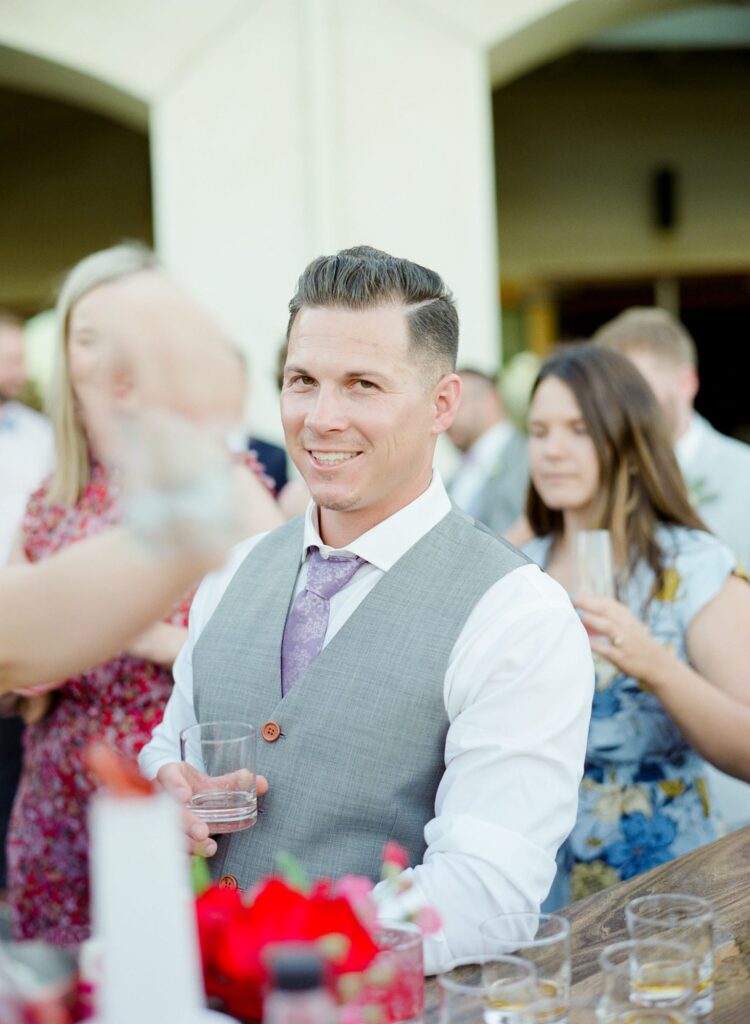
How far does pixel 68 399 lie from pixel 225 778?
3.71 ft

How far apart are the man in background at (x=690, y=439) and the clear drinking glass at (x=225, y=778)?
237 centimetres

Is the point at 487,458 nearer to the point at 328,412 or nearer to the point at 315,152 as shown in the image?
the point at 315,152

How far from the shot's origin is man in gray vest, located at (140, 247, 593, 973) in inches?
68.9

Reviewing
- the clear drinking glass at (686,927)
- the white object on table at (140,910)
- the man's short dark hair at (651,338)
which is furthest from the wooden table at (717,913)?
the man's short dark hair at (651,338)

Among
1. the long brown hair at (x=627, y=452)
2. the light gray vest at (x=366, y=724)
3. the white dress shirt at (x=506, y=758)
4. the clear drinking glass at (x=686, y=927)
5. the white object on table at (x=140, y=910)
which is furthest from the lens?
the long brown hair at (x=627, y=452)

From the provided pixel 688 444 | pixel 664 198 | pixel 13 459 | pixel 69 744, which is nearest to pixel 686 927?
pixel 69 744

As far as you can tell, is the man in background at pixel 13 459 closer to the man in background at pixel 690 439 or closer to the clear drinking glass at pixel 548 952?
the clear drinking glass at pixel 548 952

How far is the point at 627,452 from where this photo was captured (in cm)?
291

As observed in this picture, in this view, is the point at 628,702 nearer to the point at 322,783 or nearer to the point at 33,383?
the point at 322,783

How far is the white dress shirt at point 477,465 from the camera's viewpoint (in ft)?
18.0

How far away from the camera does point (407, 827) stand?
1854 mm

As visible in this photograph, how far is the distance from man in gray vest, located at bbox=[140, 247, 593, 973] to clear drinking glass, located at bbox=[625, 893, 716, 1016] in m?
0.21

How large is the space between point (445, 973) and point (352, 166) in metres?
4.54

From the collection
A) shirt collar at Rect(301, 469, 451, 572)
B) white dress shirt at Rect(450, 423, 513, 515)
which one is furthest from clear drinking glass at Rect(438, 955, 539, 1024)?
white dress shirt at Rect(450, 423, 513, 515)
